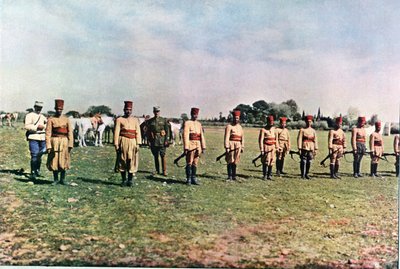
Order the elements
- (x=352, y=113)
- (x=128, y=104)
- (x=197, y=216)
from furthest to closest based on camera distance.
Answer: (x=352, y=113) → (x=128, y=104) → (x=197, y=216)

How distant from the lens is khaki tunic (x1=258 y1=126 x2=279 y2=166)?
540cm

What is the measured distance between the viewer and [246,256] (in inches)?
189

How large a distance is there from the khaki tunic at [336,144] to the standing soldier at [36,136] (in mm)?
3162

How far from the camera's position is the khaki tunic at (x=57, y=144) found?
5.14 m

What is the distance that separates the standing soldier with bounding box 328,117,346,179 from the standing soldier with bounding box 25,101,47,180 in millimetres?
3165

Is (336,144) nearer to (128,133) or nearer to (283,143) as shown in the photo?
(283,143)

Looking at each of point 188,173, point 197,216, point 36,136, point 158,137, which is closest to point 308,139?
point 188,173

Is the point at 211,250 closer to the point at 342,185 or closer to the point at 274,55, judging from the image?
the point at 342,185

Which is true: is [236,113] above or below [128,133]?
above

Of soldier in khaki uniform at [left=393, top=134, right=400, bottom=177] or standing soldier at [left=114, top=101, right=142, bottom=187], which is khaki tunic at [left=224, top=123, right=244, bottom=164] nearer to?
standing soldier at [left=114, top=101, right=142, bottom=187]

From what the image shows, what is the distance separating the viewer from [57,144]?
5.15 metres

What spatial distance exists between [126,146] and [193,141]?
0.74 m

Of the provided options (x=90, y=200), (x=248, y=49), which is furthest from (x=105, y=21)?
(x=90, y=200)

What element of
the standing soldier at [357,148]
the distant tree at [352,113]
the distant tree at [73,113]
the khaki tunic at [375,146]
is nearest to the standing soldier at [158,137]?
the distant tree at [73,113]
